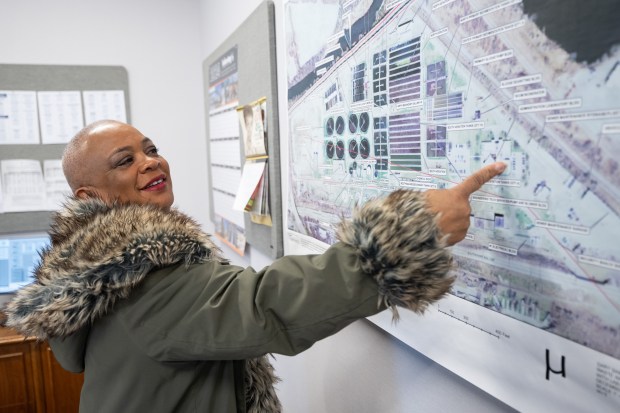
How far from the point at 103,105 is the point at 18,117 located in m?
0.40

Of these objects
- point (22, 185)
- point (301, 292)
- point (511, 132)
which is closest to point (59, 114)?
point (22, 185)

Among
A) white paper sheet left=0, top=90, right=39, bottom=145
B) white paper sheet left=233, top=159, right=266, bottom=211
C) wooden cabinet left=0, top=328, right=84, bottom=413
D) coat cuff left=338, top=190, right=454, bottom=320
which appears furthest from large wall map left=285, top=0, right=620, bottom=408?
white paper sheet left=0, top=90, right=39, bottom=145

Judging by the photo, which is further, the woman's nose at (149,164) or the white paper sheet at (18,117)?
the white paper sheet at (18,117)

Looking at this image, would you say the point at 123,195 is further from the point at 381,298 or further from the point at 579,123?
the point at 579,123

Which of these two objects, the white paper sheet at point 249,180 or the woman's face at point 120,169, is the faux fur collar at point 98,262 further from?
the white paper sheet at point 249,180

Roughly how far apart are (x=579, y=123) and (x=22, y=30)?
2559mm

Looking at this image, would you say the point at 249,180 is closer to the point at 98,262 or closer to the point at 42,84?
the point at 98,262

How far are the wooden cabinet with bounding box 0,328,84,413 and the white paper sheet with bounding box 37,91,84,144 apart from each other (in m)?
0.98

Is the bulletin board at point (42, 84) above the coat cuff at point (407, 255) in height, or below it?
above

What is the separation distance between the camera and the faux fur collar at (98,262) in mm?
690

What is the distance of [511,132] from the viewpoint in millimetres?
602

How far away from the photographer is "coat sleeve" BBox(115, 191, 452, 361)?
55 cm

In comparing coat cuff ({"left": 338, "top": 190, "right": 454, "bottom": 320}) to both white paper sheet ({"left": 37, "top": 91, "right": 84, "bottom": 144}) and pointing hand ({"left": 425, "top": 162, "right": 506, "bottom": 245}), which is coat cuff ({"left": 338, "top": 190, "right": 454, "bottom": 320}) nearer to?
pointing hand ({"left": 425, "top": 162, "right": 506, "bottom": 245})

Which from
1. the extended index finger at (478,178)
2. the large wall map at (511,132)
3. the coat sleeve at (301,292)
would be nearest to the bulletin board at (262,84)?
the large wall map at (511,132)
